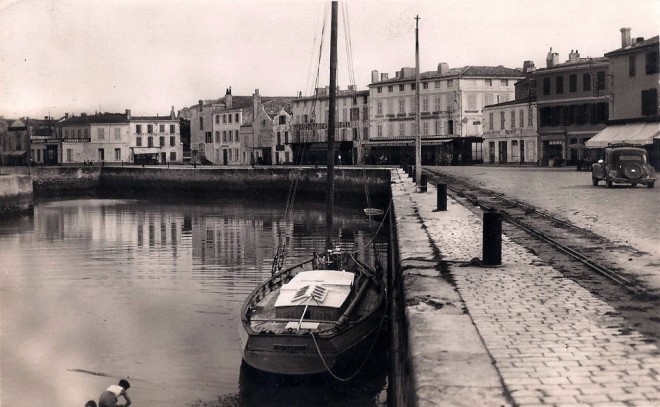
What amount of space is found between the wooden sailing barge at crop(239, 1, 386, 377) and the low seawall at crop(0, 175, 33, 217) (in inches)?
1483

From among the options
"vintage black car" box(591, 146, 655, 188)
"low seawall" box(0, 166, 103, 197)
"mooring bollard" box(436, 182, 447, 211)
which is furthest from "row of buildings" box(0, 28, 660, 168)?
"vintage black car" box(591, 146, 655, 188)

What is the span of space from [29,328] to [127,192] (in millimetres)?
56789

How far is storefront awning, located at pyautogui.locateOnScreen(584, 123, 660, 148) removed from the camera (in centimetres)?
3947

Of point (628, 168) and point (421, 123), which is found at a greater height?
point (421, 123)

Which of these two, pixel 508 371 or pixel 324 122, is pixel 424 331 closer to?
pixel 508 371

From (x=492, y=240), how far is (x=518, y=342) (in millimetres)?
4770

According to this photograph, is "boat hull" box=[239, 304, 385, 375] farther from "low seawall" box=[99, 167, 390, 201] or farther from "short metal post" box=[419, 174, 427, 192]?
"low seawall" box=[99, 167, 390, 201]

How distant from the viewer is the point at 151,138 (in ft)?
332

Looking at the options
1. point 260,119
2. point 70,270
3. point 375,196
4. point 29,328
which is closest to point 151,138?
point 260,119

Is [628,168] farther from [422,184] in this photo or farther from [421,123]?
[421,123]

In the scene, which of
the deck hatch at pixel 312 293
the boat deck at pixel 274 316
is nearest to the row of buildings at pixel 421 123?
the boat deck at pixel 274 316

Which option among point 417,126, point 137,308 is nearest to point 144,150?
point 417,126

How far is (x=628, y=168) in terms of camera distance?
94.6 ft

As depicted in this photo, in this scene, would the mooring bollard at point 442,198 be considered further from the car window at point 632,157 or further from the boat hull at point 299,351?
the boat hull at point 299,351
